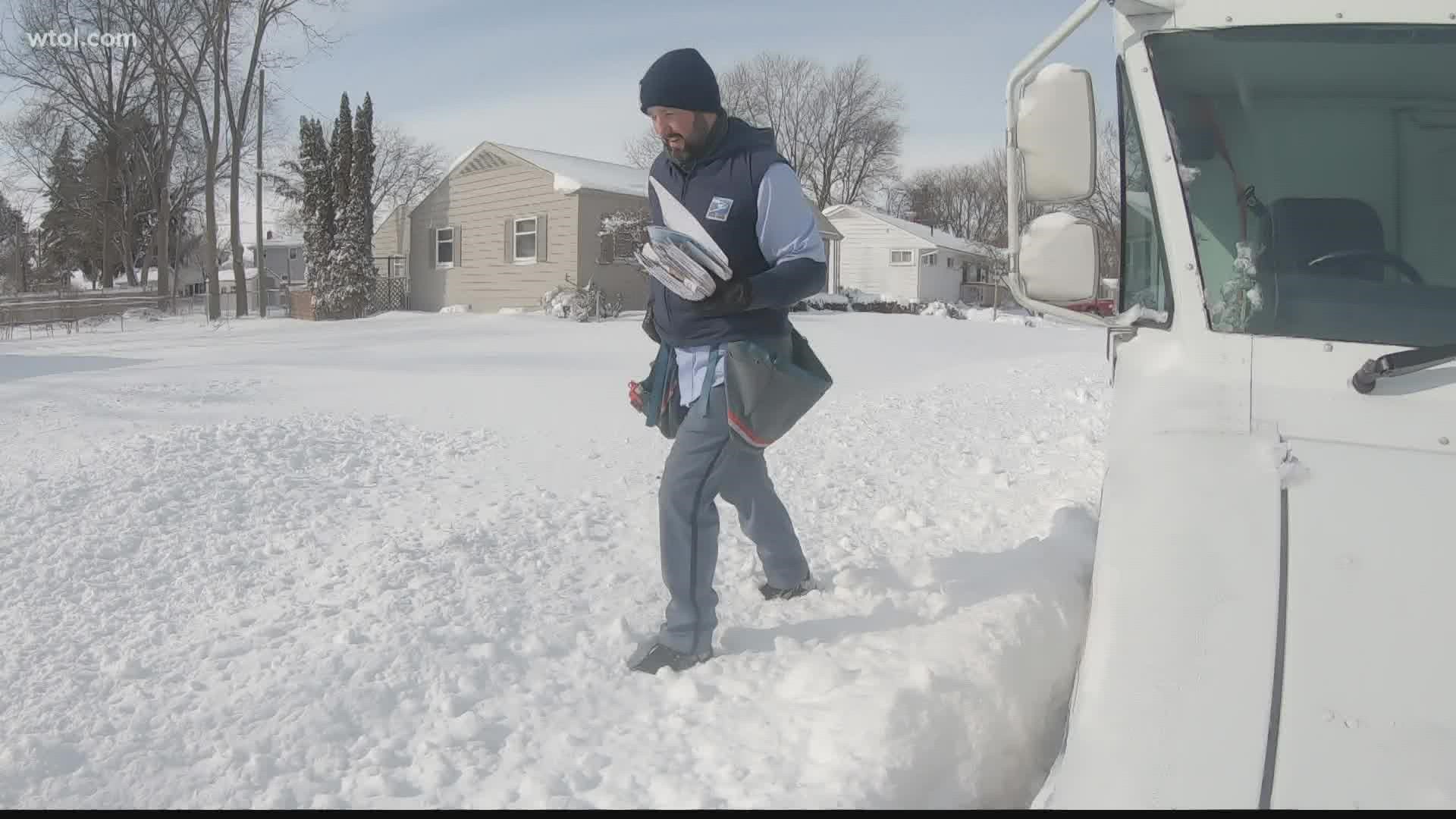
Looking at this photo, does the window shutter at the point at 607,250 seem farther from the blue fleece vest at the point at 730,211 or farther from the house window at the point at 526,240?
the blue fleece vest at the point at 730,211

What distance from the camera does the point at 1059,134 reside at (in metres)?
2.55

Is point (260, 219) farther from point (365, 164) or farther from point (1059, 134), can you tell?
point (1059, 134)

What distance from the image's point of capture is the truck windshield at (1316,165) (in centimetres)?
234

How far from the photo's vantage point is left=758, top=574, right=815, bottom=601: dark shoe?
354cm

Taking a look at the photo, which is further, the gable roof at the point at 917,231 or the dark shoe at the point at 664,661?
the gable roof at the point at 917,231

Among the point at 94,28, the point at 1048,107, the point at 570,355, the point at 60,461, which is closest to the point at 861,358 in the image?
the point at 570,355

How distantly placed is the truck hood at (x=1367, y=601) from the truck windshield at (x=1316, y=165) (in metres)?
0.51

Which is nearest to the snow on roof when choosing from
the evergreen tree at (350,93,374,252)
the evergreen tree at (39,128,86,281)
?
the evergreen tree at (350,93,374,252)

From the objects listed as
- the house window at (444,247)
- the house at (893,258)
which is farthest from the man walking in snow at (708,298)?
the house at (893,258)

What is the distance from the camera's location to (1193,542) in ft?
5.61

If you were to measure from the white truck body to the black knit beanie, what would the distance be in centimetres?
90

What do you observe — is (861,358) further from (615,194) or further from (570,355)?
(615,194)

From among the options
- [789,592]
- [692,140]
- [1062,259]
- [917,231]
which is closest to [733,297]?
[692,140]

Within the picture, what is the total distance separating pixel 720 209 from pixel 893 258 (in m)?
40.9
